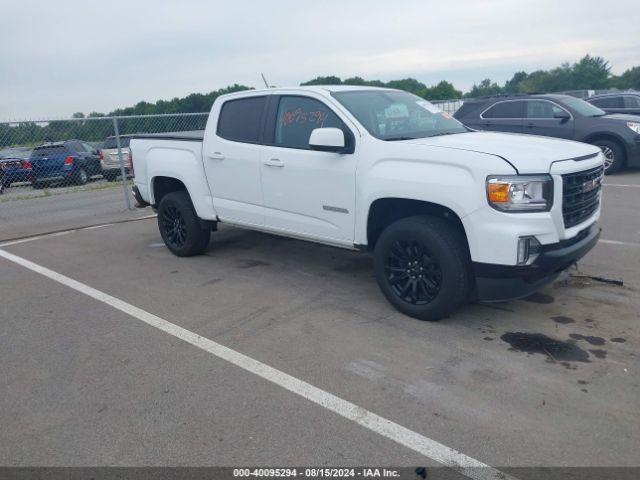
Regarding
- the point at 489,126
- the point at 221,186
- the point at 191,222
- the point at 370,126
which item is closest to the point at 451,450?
the point at 370,126

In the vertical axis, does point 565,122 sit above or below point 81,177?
above

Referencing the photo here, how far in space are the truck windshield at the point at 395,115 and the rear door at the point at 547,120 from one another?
7.11 meters

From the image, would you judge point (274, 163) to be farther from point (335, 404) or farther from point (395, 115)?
point (335, 404)

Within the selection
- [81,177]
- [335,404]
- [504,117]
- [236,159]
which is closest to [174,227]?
[236,159]

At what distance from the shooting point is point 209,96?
2250cm

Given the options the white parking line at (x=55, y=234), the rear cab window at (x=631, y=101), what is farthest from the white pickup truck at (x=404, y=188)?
the rear cab window at (x=631, y=101)

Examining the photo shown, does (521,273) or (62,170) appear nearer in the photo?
(521,273)

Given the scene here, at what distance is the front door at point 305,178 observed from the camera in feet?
16.9

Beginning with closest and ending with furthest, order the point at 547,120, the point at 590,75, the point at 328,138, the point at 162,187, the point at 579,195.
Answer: the point at 579,195 < the point at 328,138 < the point at 162,187 < the point at 547,120 < the point at 590,75

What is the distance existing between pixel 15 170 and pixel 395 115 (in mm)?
12263

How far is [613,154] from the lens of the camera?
11.9 m

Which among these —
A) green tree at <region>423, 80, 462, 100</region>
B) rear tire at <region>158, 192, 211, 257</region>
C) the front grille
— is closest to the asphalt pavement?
rear tire at <region>158, 192, 211, 257</region>

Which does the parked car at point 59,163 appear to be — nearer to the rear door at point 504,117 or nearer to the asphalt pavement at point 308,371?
the asphalt pavement at point 308,371

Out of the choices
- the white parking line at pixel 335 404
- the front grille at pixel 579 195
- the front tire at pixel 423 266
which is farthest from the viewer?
the front tire at pixel 423 266
